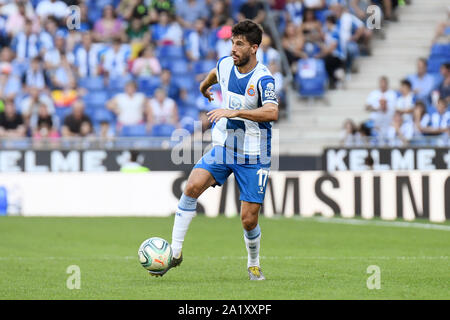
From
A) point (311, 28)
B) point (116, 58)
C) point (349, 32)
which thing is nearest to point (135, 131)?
point (116, 58)

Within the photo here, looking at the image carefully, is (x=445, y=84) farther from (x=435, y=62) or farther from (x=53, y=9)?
(x=53, y=9)

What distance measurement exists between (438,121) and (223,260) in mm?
9346

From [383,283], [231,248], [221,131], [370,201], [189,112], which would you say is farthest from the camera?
[189,112]

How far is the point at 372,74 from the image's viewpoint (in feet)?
76.8

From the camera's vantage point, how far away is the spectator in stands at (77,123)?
810 inches

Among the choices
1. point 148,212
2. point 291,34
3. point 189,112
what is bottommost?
point 148,212

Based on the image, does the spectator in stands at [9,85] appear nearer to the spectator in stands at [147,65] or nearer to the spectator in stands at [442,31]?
the spectator in stands at [147,65]

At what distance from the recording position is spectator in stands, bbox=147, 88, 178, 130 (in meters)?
21.0

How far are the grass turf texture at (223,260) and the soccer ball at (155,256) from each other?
0.15m

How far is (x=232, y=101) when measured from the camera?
30.3 feet

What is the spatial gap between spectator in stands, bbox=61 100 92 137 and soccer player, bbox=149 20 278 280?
11465mm
